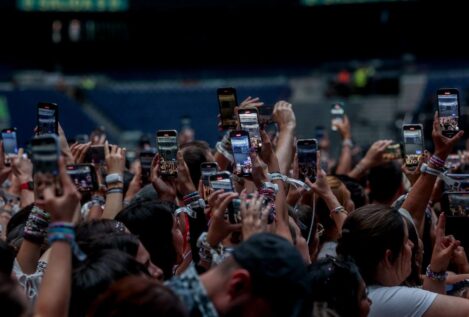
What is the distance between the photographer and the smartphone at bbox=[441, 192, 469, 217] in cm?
446

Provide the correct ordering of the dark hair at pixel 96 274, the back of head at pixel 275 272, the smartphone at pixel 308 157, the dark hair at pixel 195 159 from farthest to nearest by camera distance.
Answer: the dark hair at pixel 195 159
the smartphone at pixel 308 157
the dark hair at pixel 96 274
the back of head at pixel 275 272

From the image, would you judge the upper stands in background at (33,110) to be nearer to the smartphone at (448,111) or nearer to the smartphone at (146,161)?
the smartphone at (146,161)

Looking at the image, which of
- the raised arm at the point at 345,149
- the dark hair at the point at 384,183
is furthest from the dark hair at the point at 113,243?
the raised arm at the point at 345,149

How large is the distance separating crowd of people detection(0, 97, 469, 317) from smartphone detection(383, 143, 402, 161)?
73cm

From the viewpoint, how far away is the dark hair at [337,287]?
3.45 metres

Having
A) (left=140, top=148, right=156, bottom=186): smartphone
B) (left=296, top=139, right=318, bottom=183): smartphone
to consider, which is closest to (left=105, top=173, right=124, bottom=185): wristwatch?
(left=140, top=148, right=156, bottom=186): smartphone

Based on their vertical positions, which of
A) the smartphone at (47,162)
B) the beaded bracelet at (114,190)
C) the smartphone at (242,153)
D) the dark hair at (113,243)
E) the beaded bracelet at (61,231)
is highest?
the smartphone at (47,162)

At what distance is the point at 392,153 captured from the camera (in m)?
6.64

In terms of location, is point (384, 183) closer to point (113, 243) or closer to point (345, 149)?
point (345, 149)

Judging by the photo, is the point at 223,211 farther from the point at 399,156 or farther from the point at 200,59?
the point at 200,59

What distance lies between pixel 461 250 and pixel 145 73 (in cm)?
2062

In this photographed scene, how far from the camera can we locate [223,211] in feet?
11.4

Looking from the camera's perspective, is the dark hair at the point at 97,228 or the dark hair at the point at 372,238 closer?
the dark hair at the point at 97,228

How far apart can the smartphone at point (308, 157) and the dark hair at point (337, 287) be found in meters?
1.23
